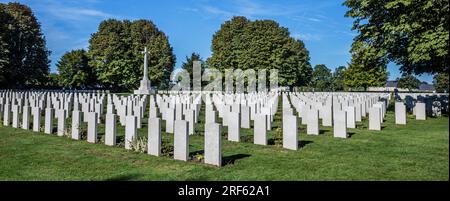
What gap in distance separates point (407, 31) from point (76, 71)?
167 feet

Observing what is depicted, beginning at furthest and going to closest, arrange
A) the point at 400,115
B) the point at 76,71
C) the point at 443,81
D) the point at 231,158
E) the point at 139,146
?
the point at 76,71 → the point at 443,81 → the point at 400,115 → the point at 139,146 → the point at 231,158

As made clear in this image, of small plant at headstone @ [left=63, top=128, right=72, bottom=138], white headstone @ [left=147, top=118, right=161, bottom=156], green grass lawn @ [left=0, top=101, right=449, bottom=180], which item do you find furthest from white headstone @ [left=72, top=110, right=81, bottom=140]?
white headstone @ [left=147, top=118, right=161, bottom=156]

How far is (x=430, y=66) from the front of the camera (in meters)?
19.9

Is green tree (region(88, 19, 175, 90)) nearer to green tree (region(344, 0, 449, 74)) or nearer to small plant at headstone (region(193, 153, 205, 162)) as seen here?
green tree (region(344, 0, 449, 74))

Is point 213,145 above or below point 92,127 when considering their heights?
below

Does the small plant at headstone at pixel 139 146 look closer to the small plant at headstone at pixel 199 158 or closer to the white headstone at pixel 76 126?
the small plant at headstone at pixel 199 158

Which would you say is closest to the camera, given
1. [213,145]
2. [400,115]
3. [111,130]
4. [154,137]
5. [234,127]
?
[213,145]

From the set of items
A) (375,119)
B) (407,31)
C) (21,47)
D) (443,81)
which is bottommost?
(375,119)

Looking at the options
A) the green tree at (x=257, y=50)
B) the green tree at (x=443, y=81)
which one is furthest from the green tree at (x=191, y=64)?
the green tree at (x=443, y=81)

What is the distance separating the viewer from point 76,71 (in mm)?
57375

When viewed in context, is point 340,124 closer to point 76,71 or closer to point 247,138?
point 247,138

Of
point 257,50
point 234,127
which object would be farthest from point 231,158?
point 257,50
